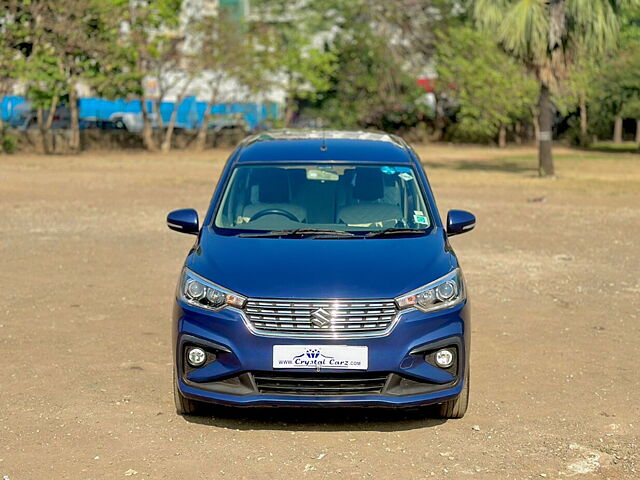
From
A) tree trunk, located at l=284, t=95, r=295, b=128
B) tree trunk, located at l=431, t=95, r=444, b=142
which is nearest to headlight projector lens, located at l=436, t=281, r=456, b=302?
tree trunk, located at l=284, t=95, r=295, b=128

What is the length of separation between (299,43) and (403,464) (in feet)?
Result: 148

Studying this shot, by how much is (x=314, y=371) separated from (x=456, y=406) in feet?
3.18

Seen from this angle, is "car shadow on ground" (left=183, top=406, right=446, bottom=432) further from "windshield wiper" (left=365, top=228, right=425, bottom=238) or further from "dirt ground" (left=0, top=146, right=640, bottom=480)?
"windshield wiper" (left=365, top=228, right=425, bottom=238)

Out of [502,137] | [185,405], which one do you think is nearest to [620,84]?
[502,137]

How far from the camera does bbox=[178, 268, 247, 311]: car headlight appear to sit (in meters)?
6.22

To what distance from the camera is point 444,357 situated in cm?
631

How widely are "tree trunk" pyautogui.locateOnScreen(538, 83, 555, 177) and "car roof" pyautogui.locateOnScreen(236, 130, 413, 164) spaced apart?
22.7 m

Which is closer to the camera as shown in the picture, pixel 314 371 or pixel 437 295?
pixel 314 371

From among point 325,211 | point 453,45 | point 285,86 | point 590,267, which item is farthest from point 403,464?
point 453,45

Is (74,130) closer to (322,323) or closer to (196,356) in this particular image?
(196,356)

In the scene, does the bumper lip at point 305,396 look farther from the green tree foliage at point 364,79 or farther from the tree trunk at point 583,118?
the green tree foliage at point 364,79

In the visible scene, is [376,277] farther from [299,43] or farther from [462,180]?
[299,43]

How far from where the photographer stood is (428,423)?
6688 millimetres

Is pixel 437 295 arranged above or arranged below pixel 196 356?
above
